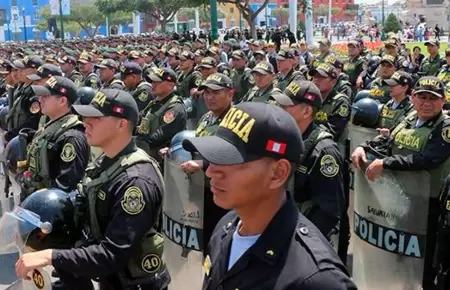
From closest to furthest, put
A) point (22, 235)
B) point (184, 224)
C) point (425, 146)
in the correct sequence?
point (22, 235) → point (184, 224) → point (425, 146)

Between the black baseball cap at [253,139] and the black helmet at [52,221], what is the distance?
1452mm

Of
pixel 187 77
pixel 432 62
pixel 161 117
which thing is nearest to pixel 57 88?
pixel 161 117

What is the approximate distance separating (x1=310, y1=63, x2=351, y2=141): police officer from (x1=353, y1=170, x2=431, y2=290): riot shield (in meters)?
2.24

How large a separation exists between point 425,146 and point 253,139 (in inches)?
120

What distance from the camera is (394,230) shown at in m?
4.11

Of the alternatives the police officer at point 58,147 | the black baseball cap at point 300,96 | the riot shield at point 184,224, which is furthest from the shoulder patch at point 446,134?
the police officer at point 58,147

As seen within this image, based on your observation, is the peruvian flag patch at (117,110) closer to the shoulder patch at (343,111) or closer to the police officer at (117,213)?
the police officer at (117,213)

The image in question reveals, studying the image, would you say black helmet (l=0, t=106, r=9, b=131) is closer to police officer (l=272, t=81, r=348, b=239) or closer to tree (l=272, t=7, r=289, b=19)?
police officer (l=272, t=81, r=348, b=239)

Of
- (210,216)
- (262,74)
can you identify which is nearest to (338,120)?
(262,74)

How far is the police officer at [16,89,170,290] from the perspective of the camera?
2967mm

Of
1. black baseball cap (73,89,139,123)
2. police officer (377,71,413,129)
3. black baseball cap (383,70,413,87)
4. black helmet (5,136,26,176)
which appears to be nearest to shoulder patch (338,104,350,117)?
police officer (377,71,413,129)

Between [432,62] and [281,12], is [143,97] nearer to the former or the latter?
[432,62]

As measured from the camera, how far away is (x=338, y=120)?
21.3 feet

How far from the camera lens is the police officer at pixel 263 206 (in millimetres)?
1898
